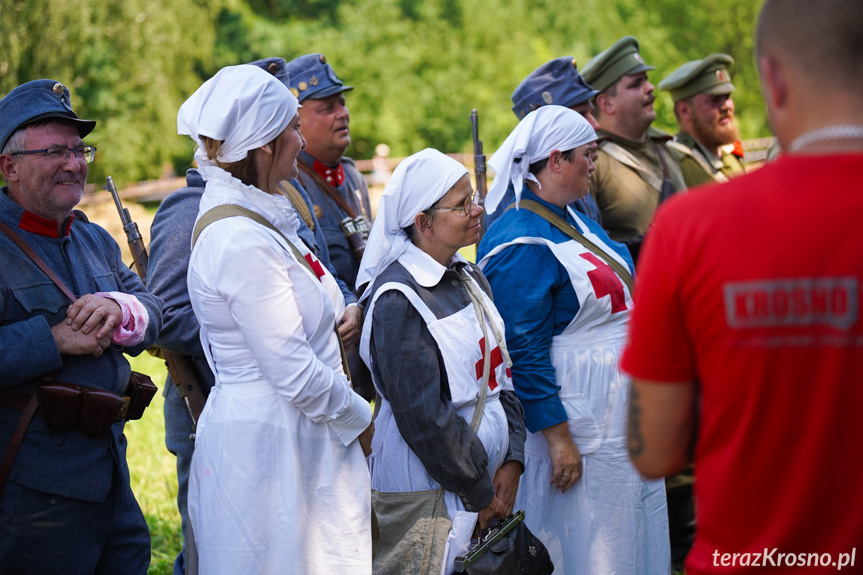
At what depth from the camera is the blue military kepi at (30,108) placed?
9.77 ft

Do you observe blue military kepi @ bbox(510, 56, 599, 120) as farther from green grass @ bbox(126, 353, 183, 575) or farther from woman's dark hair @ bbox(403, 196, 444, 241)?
green grass @ bbox(126, 353, 183, 575)

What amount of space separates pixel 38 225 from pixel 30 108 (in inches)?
15.4

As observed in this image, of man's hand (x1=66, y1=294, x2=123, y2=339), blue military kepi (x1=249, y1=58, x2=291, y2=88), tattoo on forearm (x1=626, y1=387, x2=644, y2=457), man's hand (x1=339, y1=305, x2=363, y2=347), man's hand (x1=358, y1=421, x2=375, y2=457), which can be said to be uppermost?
blue military kepi (x1=249, y1=58, x2=291, y2=88)

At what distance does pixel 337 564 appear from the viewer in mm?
2855

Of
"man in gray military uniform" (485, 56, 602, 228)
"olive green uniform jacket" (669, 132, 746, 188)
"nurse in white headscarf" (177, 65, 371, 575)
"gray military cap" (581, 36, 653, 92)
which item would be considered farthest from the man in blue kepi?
"olive green uniform jacket" (669, 132, 746, 188)

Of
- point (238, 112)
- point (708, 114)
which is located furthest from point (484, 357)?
point (708, 114)

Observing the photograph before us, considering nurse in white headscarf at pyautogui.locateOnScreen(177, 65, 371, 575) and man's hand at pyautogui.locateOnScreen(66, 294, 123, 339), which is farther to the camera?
man's hand at pyautogui.locateOnScreen(66, 294, 123, 339)

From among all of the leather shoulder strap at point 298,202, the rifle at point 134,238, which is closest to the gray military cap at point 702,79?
the leather shoulder strap at point 298,202

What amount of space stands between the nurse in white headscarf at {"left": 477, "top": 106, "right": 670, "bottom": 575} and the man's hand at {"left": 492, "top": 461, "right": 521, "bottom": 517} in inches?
9.3

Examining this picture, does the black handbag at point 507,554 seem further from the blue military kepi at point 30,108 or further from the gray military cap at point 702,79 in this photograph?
the gray military cap at point 702,79

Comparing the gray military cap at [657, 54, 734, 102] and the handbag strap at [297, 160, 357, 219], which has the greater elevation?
the gray military cap at [657, 54, 734, 102]

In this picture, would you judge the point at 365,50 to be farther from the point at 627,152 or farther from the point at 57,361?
the point at 57,361

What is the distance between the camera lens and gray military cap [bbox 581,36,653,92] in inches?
222

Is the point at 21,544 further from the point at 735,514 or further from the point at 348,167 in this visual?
the point at 348,167
